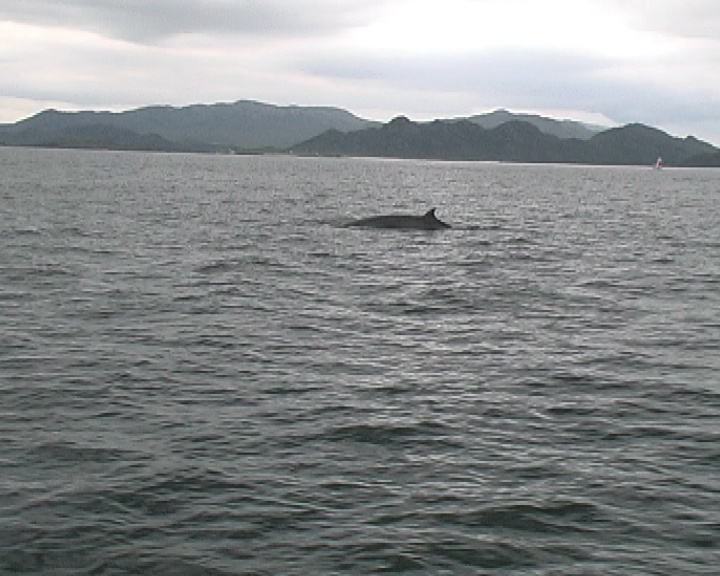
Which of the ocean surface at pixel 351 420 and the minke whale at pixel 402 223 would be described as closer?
the ocean surface at pixel 351 420

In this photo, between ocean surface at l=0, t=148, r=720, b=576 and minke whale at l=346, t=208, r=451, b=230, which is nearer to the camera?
ocean surface at l=0, t=148, r=720, b=576

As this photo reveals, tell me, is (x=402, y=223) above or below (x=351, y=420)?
above

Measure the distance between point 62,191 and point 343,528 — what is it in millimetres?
73428

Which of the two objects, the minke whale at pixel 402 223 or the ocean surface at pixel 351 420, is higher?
the minke whale at pixel 402 223

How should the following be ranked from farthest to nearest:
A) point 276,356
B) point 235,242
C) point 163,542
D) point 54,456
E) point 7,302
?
1. point 235,242
2. point 7,302
3. point 276,356
4. point 54,456
5. point 163,542

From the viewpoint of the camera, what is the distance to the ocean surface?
33.9 feet

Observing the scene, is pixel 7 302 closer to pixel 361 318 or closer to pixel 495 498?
pixel 361 318

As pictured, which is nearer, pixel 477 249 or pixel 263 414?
pixel 263 414

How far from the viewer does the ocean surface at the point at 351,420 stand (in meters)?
10.3

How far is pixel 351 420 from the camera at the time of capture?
14.8m

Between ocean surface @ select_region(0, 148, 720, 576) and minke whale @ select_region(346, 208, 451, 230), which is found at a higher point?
minke whale @ select_region(346, 208, 451, 230)

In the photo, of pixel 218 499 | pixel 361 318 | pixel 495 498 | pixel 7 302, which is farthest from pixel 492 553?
pixel 7 302

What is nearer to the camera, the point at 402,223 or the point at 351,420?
the point at 351,420

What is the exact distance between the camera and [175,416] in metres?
14.6
